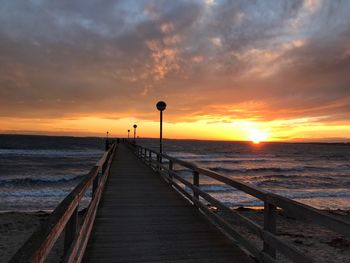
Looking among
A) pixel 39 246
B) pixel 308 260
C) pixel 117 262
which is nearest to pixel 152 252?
pixel 117 262

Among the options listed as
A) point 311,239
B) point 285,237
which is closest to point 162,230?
point 285,237

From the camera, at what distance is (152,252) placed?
4.64 metres

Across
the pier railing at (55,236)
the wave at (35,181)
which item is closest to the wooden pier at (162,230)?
the pier railing at (55,236)

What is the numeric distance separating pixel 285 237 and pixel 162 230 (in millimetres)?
7242

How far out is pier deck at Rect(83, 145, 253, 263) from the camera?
4.52 m

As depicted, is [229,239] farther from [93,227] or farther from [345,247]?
[345,247]

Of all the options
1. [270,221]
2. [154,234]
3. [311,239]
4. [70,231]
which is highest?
[270,221]

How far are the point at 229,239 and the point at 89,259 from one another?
210 centimetres

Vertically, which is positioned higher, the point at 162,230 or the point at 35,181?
the point at 162,230

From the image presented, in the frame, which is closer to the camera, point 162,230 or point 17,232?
point 162,230

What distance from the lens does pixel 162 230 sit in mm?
5734

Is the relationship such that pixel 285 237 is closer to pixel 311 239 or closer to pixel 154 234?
pixel 311 239

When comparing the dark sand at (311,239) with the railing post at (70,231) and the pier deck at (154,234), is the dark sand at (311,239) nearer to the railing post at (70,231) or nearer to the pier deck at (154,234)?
the pier deck at (154,234)

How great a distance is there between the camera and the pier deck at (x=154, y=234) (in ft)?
14.8
